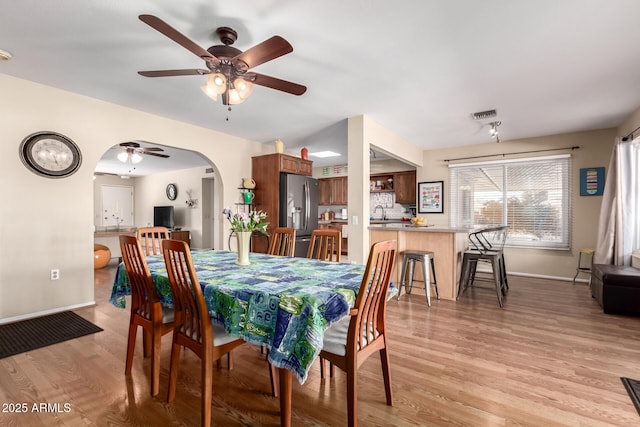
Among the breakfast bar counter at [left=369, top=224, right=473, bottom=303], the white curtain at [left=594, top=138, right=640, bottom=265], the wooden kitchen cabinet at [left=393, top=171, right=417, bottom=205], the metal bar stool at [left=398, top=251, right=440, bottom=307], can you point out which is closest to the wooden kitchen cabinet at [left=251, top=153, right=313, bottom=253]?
the breakfast bar counter at [left=369, top=224, right=473, bottom=303]

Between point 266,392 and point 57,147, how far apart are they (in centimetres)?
338

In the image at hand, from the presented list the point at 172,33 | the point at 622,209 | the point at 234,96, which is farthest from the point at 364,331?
the point at 622,209

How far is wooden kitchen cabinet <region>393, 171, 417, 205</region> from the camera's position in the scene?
6.64 metres

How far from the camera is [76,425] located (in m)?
1.56

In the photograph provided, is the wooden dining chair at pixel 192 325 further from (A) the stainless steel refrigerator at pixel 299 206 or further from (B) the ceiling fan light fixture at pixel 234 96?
(A) the stainless steel refrigerator at pixel 299 206

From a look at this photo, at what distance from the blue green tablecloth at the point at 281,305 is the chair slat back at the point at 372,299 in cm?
8

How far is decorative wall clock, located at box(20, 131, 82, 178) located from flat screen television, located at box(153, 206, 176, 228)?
560 centimetres

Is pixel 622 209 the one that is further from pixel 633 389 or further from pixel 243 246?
pixel 243 246

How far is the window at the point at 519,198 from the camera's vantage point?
5.06 metres

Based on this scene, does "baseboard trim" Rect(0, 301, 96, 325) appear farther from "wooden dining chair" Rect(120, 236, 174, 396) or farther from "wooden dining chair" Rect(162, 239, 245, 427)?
"wooden dining chair" Rect(162, 239, 245, 427)

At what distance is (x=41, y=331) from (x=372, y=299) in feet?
10.2

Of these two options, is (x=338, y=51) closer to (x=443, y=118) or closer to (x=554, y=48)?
(x=554, y=48)

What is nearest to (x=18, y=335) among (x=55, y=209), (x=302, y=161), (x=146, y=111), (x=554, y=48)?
(x=55, y=209)

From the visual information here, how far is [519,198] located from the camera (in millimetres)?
5387
